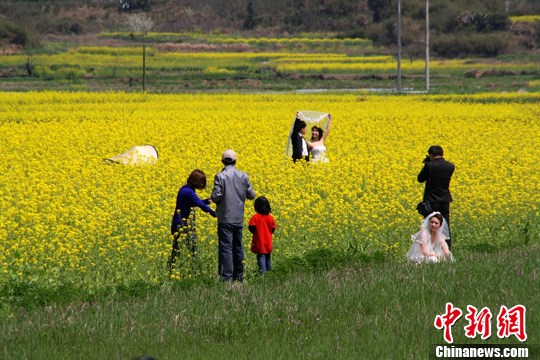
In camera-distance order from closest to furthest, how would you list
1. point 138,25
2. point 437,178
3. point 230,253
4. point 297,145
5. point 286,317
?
point 286,317 < point 230,253 < point 437,178 < point 297,145 < point 138,25

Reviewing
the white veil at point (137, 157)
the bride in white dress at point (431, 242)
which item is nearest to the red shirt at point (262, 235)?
the bride in white dress at point (431, 242)

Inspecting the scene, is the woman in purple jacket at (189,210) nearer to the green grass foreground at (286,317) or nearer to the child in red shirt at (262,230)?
the child in red shirt at (262,230)

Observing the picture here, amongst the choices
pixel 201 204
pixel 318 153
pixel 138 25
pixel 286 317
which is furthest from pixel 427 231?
pixel 138 25

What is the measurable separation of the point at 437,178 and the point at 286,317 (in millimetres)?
4159

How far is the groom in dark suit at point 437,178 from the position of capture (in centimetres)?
1264

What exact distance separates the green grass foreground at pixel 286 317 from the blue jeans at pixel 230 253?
0.32 meters

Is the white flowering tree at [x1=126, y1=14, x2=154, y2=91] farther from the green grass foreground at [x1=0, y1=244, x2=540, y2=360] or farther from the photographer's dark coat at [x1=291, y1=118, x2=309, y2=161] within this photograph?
the green grass foreground at [x1=0, y1=244, x2=540, y2=360]

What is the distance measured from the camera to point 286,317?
29.9 feet

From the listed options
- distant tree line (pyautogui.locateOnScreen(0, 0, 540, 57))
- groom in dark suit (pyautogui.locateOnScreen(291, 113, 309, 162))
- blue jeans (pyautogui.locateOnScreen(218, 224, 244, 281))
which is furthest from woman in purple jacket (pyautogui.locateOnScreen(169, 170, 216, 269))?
distant tree line (pyautogui.locateOnScreen(0, 0, 540, 57))

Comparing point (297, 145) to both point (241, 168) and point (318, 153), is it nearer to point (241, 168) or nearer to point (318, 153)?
point (318, 153)

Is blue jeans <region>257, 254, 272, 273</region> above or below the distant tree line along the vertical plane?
below
